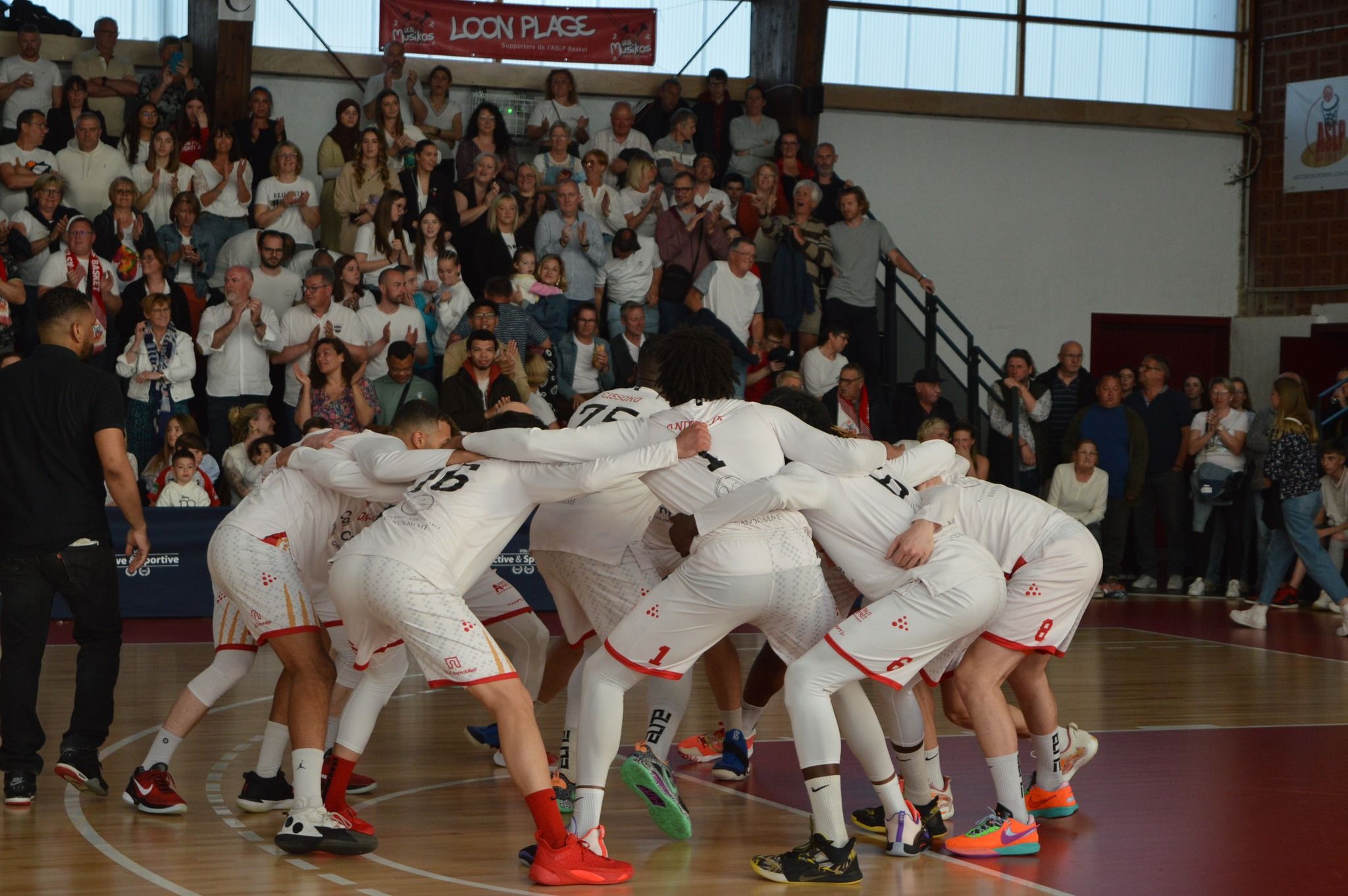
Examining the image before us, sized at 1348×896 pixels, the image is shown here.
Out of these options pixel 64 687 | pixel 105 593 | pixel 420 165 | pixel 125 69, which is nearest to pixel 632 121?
pixel 420 165

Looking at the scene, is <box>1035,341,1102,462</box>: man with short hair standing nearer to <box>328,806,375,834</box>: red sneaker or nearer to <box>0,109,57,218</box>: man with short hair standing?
<box>0,109,57,218</box>: man with short hair standing

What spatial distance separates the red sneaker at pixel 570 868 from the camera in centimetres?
508

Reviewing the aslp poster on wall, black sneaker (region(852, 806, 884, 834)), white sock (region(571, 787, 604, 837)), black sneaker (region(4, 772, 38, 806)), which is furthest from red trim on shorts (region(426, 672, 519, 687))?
the aslp poster on wall

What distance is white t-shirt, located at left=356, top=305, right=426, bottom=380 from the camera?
12180 mm

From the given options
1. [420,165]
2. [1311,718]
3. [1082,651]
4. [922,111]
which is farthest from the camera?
[922,111]

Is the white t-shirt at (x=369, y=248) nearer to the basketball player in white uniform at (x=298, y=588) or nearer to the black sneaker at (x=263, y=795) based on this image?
the basketball player in white uniform at (x=298, y=588)

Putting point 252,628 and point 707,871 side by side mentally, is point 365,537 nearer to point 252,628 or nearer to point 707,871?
point 252,628

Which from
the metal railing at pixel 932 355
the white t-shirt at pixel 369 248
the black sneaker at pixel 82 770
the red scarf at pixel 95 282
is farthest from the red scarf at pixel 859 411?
the black sneaker at pixel 82 770

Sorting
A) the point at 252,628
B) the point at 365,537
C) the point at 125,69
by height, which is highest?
the point at 125,69

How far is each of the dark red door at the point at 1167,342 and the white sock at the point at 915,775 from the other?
43.4 feet

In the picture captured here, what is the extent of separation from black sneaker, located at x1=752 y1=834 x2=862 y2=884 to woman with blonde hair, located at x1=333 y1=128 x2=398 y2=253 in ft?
29.8

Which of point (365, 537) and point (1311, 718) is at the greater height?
point (365, 537)

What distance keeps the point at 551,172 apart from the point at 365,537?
916 cm

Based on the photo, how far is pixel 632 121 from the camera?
15602 millimetres
